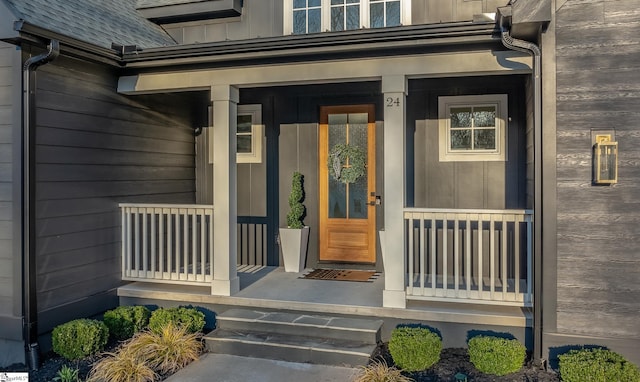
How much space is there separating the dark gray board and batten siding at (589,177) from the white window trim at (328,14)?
7.96 ft

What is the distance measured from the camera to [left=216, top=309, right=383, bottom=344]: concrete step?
433 centimetres

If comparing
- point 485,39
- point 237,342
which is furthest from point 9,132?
point 485,39

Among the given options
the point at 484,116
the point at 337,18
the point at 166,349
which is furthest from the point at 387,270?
the point at 337,18

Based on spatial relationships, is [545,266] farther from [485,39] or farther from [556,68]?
[485,39]

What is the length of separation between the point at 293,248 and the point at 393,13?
323cm

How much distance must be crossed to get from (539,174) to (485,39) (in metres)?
1.25

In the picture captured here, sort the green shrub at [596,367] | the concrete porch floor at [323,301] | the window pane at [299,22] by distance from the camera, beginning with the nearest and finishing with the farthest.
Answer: the green shrub at [596,367] < the concrete porch floor at [323,301] < the window pane at [299,22]

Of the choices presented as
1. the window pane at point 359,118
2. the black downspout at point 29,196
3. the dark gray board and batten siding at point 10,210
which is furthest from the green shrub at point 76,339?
the window pane at point 359,118

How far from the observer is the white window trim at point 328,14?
19.8 ft

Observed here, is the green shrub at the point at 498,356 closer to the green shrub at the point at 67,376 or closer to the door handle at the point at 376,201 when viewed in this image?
the door handle at the point at 376,201

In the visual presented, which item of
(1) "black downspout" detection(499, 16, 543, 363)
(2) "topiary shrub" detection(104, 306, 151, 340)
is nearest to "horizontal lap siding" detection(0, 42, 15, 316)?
(2) "topiary shrub" detection(104, 306, 151, 340)

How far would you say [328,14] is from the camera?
6.38 metres

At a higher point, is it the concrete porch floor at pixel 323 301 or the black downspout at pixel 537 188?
the black downspout at pixel 537 188

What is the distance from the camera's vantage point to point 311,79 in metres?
4.80
